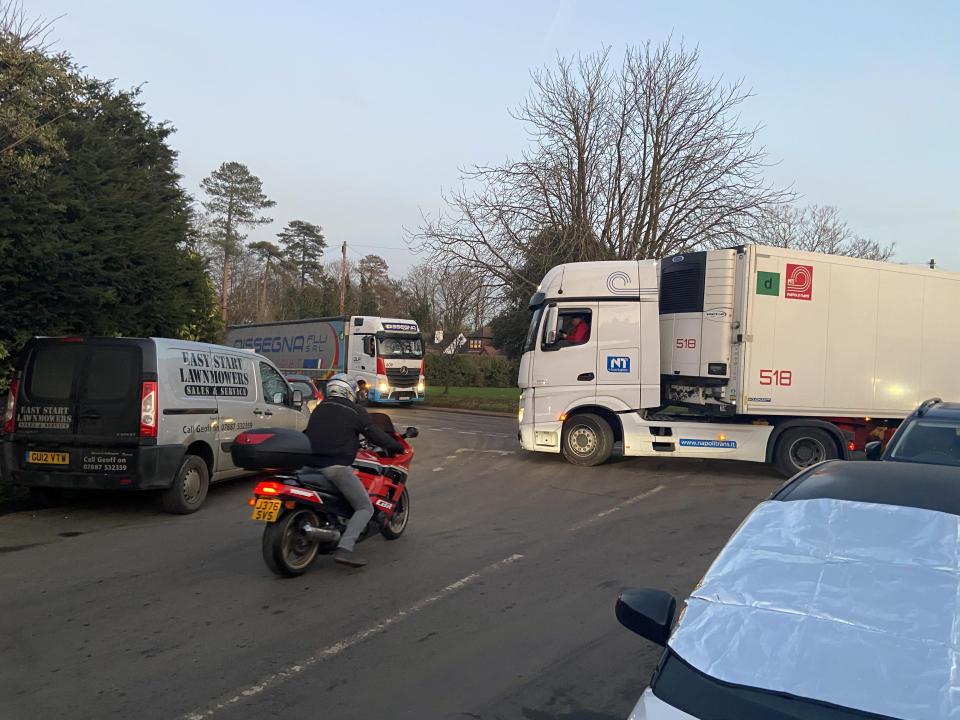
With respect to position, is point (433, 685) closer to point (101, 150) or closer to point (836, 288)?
point (836, 288)

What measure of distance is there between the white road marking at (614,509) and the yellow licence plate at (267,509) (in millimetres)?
3343

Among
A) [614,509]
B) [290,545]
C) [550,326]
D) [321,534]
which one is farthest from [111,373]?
[550,326]

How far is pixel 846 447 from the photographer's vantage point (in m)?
11.8

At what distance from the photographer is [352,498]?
648 centimetres

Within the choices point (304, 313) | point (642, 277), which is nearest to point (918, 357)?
point (642, 277)

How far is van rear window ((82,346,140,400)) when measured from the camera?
8.34 m

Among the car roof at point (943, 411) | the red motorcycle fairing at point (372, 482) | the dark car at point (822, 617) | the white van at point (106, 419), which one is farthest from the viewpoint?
the white van at point (106, 419)

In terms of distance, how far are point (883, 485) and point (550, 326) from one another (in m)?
9.26

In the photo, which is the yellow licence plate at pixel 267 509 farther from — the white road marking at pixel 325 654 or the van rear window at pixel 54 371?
the van rear window at pixel 54 371

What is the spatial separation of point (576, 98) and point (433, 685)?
2261cm

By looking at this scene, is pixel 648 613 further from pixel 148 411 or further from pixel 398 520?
pixel 148 411

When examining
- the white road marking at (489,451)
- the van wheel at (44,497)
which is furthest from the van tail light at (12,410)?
the white road marking at (489,451)

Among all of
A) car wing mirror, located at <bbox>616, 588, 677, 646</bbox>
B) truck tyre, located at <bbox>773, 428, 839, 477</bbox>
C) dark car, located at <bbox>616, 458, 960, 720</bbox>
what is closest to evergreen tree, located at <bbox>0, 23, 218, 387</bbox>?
car wing mirror, located at <bbox>616, 588, 677, 646</bbox>

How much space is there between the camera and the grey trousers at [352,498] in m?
6.41
